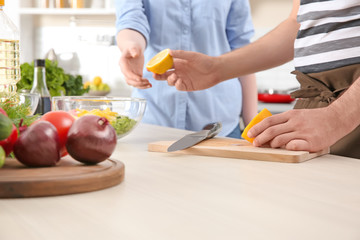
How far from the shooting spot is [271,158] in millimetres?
903

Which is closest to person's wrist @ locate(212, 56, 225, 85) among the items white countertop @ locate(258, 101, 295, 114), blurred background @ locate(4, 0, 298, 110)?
white countertop @ locate(258, 101, 295, 114)

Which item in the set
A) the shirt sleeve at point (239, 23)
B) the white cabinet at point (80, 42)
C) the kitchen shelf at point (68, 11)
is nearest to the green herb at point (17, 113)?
the shirt sleeve at point (239, 23)

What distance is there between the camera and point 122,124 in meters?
1.11

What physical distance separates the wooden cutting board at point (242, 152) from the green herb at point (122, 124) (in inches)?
5.0

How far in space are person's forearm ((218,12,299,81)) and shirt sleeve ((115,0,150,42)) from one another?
1.65ft

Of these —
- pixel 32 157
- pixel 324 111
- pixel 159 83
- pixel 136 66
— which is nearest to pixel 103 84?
pixel 159 83

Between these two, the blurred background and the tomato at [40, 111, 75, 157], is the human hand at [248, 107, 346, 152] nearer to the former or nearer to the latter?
the tomato at [40, 111, 75, 157]

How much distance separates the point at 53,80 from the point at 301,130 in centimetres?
140

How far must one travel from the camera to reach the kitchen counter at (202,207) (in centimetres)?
48

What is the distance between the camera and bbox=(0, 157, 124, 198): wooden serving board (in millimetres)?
578

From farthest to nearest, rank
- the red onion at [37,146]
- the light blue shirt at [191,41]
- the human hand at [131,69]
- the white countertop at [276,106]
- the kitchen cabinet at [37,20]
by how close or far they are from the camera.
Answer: the kitchen cabinet at [37,20]
the white countertop at [276,106]
the light blue shirt at [191,41]
the human hand at [131,69]
the red onion at [37,146]

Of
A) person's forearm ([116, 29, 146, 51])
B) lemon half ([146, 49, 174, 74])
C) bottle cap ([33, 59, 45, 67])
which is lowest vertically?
bottle cap ([33, 59, 45, 67])

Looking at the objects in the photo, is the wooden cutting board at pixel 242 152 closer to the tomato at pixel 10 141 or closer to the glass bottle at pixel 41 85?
the tomato at pixel 10 141

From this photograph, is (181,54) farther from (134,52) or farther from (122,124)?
(122,124)
